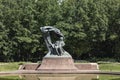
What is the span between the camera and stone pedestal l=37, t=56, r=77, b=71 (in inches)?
1273

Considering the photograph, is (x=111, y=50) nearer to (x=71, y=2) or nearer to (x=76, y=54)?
(x=76, y=54)

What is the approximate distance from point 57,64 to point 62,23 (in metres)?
15.9

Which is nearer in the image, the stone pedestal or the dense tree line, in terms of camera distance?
→ the stone pedestal

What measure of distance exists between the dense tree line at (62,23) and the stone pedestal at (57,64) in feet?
48.1

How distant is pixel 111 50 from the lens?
2130 inches

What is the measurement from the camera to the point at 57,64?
3241 centimetres

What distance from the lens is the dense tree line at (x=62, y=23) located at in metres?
48.0

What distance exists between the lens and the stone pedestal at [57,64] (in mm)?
32344

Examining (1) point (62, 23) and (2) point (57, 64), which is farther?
(1) point (62, 23)

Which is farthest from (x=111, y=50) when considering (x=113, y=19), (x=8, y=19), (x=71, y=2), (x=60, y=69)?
(x=60, y=69)

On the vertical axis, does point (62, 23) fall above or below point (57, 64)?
above

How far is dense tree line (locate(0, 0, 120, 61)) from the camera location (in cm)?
4797

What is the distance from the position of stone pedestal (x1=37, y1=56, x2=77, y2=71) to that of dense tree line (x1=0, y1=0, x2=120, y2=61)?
14.7m

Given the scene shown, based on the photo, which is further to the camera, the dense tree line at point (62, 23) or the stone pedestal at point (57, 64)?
the dense tree line at point (62, 23)
